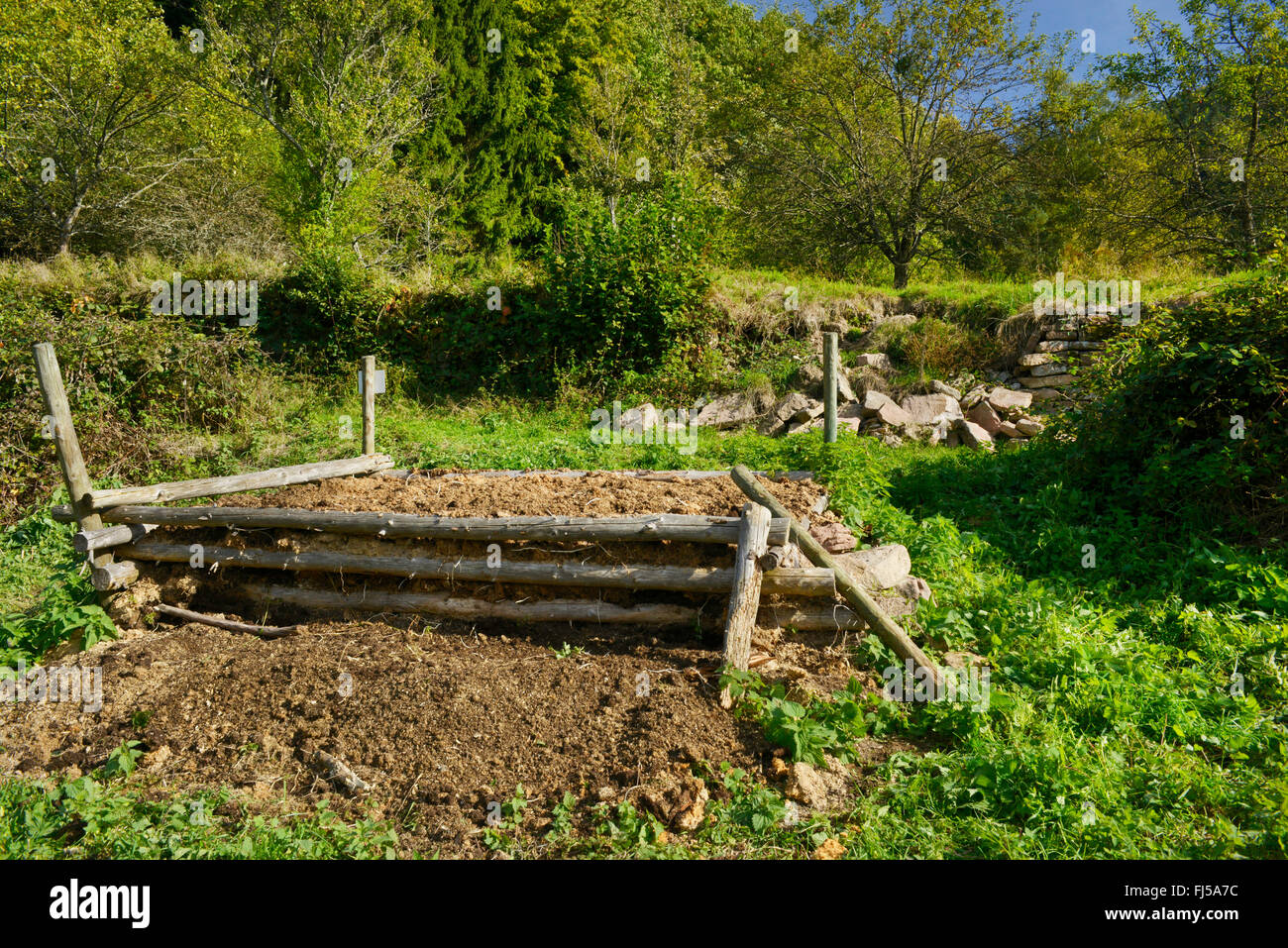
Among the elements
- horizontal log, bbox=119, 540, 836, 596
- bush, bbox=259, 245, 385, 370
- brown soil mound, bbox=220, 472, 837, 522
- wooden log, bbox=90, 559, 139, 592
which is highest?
bush, bbox=259, 245, 385, 370

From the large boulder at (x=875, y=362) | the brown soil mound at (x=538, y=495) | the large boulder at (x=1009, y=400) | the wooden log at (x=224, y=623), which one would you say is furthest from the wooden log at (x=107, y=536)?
the large boulder at (x=1009, y=400)

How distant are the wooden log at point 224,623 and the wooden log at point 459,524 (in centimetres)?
68

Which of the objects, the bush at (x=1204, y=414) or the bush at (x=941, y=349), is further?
the bush at (x=941, y=349)

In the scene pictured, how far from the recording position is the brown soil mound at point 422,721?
3691 mm

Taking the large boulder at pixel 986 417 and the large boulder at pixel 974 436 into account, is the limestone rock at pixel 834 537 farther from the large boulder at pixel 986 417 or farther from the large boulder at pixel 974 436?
the large boulder at pixel 986 417

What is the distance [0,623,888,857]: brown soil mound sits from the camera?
12.1 ft

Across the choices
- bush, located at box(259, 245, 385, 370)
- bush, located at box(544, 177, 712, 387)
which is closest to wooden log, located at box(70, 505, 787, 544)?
bush, located at box(544, 177, 712, 387)

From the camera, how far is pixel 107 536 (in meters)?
5.91

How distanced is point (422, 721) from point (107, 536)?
3.60m

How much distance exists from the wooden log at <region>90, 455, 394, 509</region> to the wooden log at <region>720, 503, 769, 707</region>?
174 inches

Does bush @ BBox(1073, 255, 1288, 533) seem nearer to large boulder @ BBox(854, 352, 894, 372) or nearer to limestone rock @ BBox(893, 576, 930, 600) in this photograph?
limestone rock @ BBox(893, 576, 930, 600)

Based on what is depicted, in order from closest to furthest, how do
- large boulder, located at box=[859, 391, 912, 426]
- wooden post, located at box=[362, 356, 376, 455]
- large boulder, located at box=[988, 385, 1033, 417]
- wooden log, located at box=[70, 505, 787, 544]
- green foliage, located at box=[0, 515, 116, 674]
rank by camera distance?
wooden log, located at box=[70, 505, 787, 544] < green foliage, located at box=[0, 515, 116, 674] < wooden post, located at box=[362, 356, 376, 455] < large boulder, located at box=[859, 391, 912, 426] < large boulder, located at box=[988, 385, 1033, 417]
